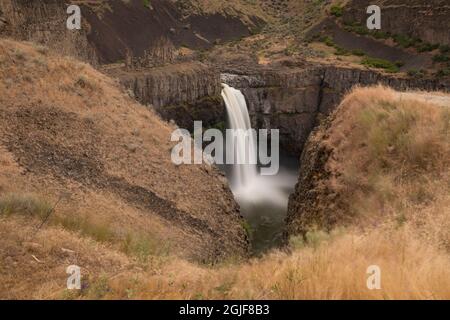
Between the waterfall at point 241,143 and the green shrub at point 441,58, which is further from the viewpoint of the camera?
the green shrub at point 441,58

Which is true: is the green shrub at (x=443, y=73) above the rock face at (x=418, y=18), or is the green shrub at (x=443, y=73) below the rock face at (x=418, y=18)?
below

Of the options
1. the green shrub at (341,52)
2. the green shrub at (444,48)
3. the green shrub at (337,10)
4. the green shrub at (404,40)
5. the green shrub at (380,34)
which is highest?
the green shrub at (337,10)

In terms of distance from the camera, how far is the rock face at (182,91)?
27828 millimetres

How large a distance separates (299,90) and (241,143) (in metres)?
9.18

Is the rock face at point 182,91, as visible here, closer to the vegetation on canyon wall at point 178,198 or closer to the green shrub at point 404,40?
the vegetation on canyon wall at point 178,198

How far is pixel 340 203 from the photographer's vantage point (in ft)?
34.9

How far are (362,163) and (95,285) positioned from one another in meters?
7.55

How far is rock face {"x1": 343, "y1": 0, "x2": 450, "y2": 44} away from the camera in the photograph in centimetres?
4647

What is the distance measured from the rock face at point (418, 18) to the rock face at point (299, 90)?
10737mm

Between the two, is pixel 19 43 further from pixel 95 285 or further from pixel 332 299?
pixel 332 299

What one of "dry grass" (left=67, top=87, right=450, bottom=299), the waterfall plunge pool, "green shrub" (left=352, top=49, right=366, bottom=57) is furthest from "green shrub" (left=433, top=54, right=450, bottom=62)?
"dry grass" (left=67, top=87, right=450, bottom=299)

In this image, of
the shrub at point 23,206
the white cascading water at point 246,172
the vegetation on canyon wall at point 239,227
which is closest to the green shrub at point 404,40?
the white cascading water at point 246,172

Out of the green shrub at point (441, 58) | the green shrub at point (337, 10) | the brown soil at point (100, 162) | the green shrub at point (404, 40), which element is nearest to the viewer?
the brown soil at point (100, 162)
